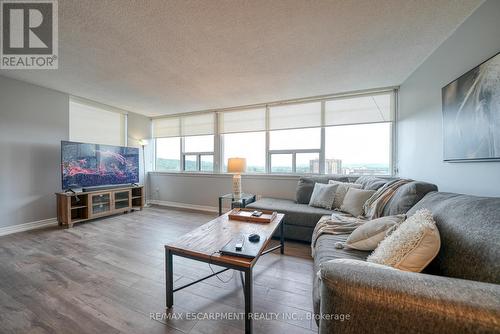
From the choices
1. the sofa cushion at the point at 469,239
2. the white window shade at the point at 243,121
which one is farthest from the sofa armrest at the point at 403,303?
the white window shade at the point at 243,121

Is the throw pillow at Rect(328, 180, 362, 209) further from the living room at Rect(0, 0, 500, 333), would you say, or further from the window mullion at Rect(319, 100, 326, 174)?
the window mullion at Rect(319, 100, 326, 174)

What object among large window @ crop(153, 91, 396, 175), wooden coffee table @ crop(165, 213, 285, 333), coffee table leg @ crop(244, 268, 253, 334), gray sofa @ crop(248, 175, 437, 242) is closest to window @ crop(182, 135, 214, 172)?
large window @ crop(153, 91, 396, 175)

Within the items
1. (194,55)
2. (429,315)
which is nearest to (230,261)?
(429,315)

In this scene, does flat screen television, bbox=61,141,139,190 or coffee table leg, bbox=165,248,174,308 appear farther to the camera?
flat screen television, bbox=61,141,139,190

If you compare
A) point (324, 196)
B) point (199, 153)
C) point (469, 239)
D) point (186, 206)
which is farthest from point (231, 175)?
point (469, 239)

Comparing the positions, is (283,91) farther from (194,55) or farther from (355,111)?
(194,55)

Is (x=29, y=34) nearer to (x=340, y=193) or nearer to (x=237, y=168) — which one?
(x=237, y=168)

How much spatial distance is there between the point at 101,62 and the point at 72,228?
2.63m

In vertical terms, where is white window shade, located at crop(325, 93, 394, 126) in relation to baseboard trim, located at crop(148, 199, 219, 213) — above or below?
above

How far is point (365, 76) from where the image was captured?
2680mm

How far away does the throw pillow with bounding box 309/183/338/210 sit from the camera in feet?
8.75

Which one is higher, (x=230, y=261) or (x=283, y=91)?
(x=283, y=91)

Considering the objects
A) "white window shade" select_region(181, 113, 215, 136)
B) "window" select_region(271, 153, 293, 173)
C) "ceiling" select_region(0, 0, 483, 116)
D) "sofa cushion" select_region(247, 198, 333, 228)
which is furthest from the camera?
"white window shade" select_region(181, 113, 215, 136)

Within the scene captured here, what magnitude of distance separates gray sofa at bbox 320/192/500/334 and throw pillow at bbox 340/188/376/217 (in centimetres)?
144
